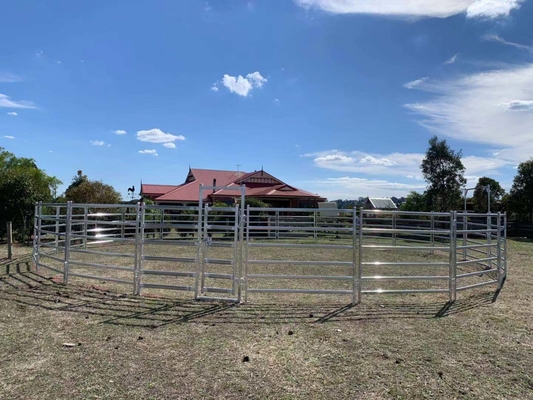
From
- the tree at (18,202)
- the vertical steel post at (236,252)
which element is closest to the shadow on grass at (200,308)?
the vertical steel post at (236,252)

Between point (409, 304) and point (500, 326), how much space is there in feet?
4.35

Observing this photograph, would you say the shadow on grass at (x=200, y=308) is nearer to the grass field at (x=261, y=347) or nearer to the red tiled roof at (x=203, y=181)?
the grass field at (x=261, y=347)

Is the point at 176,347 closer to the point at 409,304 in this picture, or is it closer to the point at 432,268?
the point at 409,304

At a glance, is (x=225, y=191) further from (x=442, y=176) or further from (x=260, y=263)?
(x=260, y=263)

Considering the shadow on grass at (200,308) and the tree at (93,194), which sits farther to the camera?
the tree at (93,194)

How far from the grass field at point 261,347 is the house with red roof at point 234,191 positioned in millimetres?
19996

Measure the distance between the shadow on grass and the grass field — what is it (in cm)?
2

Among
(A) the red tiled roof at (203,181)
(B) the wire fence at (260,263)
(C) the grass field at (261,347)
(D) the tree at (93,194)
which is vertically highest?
(A) the red tiled roof at (203,181)

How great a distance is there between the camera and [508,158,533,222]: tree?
87.3 feet

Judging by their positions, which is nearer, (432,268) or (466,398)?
(466,398)

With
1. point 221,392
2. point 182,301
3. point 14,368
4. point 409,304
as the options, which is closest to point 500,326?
point 409,304

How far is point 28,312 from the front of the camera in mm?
4953

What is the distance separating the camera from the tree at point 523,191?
26603mm

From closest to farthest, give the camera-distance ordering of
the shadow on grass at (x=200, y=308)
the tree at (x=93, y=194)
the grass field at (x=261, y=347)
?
the grass field at (x=261, y=347) → the shadow on grass at (x=200, y=308) → the tree at (x=93, y=194)
